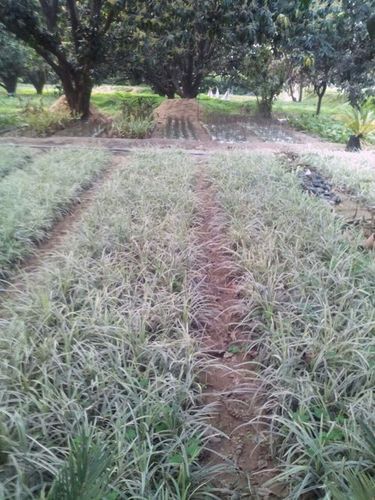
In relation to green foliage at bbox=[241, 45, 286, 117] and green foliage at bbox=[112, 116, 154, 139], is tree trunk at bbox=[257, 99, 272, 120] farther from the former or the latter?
green foliage at bbox=[112, 116, 154, 139]

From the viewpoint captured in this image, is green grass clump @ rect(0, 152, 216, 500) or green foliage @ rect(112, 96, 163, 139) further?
green foliage @ rect(112, 96, 163, 139)

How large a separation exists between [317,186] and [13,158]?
12.9ft

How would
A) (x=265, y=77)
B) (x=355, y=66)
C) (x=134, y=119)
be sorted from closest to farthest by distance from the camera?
(x=134, y=119) → (x=355, y=66) → (x=265, y=77)

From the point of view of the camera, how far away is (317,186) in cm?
469

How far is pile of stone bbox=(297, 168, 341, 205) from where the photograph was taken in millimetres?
4367

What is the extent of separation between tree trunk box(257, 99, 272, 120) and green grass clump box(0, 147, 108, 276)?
24.5 feet

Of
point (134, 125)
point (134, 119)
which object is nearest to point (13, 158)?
point (134, 125)

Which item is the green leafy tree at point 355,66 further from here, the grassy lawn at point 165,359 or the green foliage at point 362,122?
the grassy lawn at point 165,359

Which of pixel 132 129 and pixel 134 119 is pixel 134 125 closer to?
pixel 132 129

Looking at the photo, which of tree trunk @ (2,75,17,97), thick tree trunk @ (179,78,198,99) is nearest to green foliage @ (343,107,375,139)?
thick tree trunk @ (179,78,198,99)

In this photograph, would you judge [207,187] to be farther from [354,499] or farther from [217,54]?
[217,54]

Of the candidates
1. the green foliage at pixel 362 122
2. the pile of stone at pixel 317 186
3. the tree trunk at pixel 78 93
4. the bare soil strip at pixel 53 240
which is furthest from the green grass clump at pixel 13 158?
the green foliage at pixel 362 122

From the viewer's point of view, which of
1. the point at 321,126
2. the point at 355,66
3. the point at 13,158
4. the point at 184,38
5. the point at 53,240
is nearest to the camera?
the point at 53,240

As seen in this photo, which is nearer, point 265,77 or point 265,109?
point 265,77
